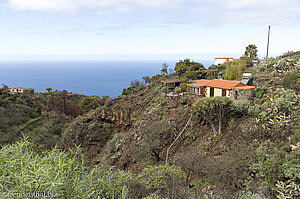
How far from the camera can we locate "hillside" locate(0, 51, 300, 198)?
9.12 m

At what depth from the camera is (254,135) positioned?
40.9 feet

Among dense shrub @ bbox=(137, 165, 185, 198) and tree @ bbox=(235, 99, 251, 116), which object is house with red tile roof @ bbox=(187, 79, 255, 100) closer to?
tree @ bbox=(235, 99, 251, 116)

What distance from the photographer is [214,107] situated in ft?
47.0

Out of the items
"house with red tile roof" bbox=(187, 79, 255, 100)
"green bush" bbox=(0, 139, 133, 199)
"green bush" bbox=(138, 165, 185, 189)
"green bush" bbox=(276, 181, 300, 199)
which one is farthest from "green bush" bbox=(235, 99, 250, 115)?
"green bush" bbox=(0, 139, 133, 199)

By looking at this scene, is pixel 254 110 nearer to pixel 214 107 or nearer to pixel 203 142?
pixel 214 107

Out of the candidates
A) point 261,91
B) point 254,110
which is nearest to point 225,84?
point 261,91

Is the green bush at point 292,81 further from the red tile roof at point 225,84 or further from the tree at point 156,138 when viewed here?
the tree at point 156,138

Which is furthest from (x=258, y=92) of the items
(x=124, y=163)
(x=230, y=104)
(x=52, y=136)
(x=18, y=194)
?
(x=52, y=136)

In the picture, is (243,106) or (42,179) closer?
(42,179)

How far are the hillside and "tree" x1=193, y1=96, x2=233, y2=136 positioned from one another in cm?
62

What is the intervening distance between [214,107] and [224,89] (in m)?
3.16

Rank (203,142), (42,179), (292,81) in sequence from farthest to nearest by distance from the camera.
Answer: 1. (292,81)
2. (203,142)
3. (42,179)

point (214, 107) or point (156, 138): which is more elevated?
point (214, 107)

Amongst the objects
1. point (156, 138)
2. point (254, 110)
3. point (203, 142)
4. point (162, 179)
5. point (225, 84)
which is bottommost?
point (156, 138)
